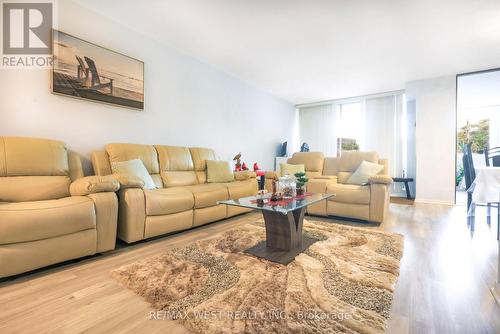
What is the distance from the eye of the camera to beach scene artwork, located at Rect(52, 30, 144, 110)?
2.47 metres

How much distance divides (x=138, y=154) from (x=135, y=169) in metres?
0.30

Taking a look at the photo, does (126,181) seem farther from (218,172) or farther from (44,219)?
(218,172)

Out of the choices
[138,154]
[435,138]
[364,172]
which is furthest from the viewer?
[435,138]

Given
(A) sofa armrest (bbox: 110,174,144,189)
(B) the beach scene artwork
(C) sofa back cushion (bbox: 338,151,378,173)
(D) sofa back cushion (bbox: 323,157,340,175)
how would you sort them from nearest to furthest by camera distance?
1. (A) sofa armrest (bbox: 110,174,144,189)
2. (B) the beach scene artwork
3. (C) sofa back cushion (bbox: 338,151,378,173)
4. (D) sofa back cushion (bbox: 323,157,340,175)

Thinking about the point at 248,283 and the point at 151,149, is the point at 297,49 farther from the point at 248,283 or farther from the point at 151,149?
the point at 248,283

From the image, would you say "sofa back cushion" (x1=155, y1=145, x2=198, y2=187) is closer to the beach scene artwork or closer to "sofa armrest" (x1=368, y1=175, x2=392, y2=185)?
the beach scene artwork

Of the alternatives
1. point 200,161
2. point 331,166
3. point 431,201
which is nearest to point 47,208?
point 200,161

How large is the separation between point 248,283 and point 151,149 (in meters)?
2.19

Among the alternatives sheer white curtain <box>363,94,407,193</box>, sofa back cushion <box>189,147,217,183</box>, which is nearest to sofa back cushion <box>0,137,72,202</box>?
sofa back cushion <box>189,147,217,183</box>

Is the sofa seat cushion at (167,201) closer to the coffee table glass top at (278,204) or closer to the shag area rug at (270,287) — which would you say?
the shag area rug at (270,287)

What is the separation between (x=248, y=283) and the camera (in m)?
1.57

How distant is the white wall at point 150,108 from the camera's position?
2.32m

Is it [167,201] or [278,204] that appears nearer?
[278,204]

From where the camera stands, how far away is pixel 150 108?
3.33m
